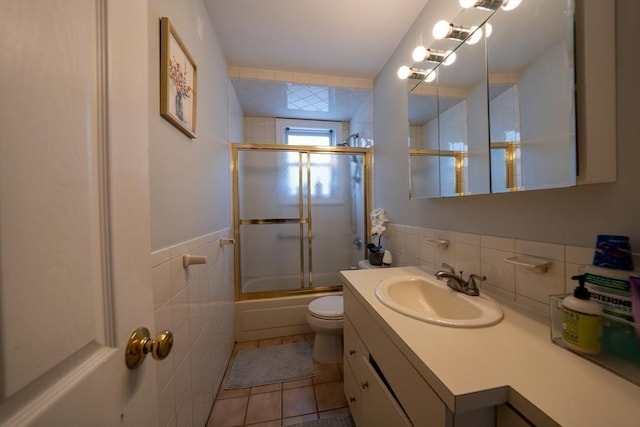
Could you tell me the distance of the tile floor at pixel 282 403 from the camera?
126cm

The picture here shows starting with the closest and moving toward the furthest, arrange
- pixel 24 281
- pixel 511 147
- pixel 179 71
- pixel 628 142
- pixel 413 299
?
1. pixel 24 281
2. pixel 628 142
3. pixel 511 147
4. pixel 179 71
5. pixel 413 299

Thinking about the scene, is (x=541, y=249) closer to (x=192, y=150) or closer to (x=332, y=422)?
(x=332, y=422)

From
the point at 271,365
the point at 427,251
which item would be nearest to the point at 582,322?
the point at 427,251

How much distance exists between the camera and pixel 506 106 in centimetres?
87

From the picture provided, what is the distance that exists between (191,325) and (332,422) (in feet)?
3.03

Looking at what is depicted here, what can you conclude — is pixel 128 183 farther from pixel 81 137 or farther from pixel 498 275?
pixel 498 275

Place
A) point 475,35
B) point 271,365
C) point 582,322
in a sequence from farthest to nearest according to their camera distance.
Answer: point 271,365 → point 475,35 → point 582,322

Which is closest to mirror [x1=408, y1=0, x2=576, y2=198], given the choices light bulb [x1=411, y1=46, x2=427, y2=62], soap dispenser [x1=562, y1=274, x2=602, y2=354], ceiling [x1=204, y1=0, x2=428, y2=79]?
light bulb [x1=411, y1=46, x2=427, y2=62]

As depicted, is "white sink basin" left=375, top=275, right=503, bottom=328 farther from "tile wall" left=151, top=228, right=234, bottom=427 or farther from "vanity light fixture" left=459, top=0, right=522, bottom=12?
"vanity light fixture" left=459, top=0, right=522, bottom=12

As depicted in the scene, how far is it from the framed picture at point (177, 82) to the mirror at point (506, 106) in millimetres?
1258

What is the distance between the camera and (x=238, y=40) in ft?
5.33

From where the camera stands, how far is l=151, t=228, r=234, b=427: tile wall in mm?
799

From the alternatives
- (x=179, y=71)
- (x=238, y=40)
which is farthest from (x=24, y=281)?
Answer: (x=238, y=40)

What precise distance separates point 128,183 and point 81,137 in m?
Answer: 0.11
